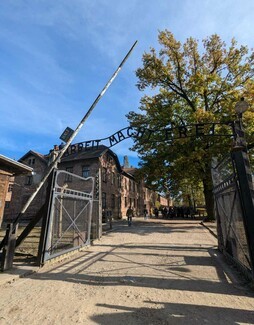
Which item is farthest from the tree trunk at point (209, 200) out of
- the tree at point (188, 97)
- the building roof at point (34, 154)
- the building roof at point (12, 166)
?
the building roof at point (34, 154)

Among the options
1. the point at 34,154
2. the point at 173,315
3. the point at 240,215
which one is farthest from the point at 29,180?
the point at 173,315

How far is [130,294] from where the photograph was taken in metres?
4.33

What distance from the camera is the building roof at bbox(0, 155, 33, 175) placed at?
772 centimetres

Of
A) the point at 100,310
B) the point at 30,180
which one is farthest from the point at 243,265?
the point at 30,180

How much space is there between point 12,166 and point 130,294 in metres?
6.60

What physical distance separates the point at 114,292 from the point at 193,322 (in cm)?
174

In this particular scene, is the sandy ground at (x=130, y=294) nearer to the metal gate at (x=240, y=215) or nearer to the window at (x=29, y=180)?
the metal gate at (x=240, y=215)

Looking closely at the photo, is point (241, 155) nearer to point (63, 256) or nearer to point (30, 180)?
point (63, 256)

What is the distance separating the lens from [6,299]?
4.12 meters

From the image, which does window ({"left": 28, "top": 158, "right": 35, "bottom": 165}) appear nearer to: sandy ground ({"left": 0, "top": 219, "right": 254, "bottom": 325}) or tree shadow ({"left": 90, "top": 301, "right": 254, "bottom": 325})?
sandy ground ({"left": 0, "top": 219, "right": 254, "bottom": 325})

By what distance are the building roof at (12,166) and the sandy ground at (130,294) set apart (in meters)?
3.90

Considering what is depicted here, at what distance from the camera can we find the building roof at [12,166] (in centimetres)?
772

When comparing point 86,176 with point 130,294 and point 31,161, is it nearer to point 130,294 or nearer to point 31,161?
point 31,161

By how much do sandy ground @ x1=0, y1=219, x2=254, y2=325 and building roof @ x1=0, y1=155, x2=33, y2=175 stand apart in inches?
153
